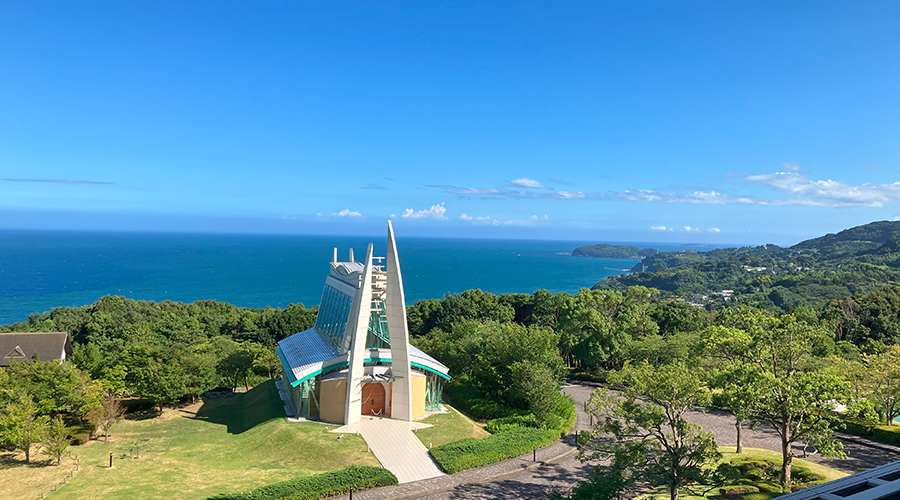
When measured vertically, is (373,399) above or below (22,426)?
below

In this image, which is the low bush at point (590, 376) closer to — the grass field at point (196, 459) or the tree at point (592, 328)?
the tree at point (592, 328)

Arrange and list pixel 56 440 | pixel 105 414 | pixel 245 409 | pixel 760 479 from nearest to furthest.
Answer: pixel 760 479 < pixel 56 440 < pixel 105 414 < pixel 245 409

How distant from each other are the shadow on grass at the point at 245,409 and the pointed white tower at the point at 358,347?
16.0 feet

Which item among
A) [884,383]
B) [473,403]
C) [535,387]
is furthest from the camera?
[473,403]

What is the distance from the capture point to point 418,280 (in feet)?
538

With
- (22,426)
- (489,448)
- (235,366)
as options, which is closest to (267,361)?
(235,366)

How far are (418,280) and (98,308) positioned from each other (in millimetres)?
106811

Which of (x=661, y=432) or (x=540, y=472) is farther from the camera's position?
(x=540, y=472)

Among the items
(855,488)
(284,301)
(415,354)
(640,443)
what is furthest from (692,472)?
(284,301)

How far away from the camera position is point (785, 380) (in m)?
18.4

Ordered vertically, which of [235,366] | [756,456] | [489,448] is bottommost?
[235,366]

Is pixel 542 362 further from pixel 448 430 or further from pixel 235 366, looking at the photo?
pixel 235 366

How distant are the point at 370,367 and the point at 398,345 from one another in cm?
274

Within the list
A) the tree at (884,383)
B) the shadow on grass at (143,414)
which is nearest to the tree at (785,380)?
the tree at (884,383)
